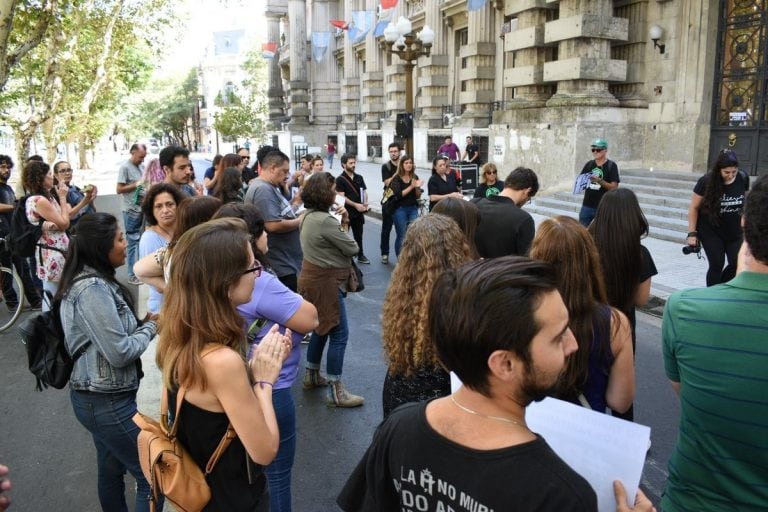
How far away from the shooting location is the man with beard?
1.27 meters

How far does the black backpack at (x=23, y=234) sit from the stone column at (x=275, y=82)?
36699mm

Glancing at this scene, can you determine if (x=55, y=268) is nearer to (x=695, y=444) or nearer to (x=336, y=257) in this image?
(x=336, y=257)

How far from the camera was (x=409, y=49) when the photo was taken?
1448 centimetres

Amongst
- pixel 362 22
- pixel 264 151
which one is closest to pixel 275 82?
pixel 362 22

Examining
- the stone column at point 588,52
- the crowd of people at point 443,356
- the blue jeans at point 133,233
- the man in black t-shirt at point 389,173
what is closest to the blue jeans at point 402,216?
the man in black t-shirt at point 389,173

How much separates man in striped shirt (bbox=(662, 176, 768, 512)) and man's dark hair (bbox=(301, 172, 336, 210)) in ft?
10.2

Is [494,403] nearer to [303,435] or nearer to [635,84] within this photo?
[303,435]

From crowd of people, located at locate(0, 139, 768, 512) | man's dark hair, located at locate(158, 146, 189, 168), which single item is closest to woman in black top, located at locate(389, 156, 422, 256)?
man's dark hair, located at locate(158, 146, 189, 168)

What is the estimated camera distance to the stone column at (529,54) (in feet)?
50.8

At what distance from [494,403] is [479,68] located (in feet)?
73.2

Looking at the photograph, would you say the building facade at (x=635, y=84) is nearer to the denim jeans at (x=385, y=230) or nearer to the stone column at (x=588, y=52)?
the stone column at (x=588, y=52)

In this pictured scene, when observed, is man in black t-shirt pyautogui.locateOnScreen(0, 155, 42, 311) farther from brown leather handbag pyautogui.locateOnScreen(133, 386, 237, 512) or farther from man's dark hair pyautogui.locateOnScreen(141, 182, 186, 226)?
brown leather handbag pyautogui.locateOnScreen(133, 386, 237, 512)

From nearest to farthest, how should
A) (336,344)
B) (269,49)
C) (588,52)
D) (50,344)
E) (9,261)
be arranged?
(50,344) < (336,344) < (9,261) < (588,52) < (269,49)

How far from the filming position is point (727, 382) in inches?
69.4
